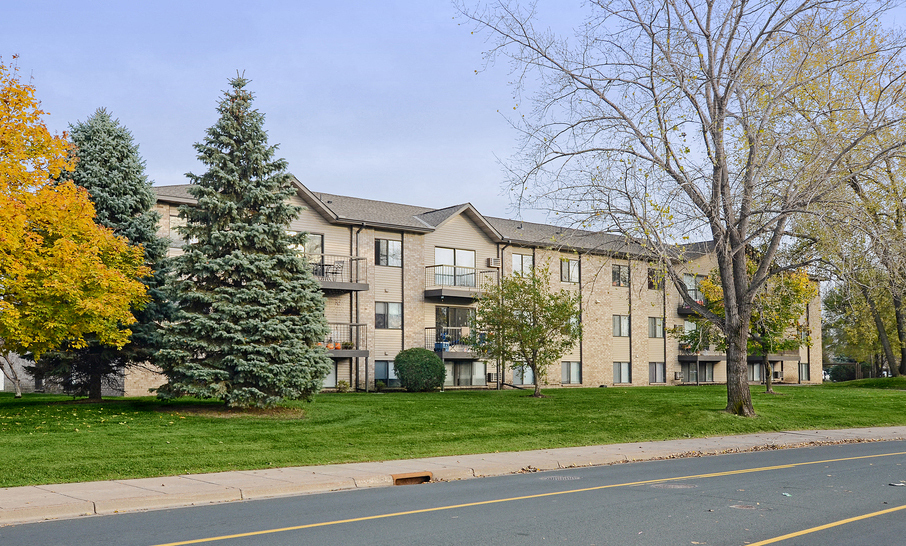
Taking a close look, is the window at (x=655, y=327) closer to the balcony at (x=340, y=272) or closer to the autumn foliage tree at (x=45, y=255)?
the balcony at (x=340, y=272)

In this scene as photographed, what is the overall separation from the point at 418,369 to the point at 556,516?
83.1 feet

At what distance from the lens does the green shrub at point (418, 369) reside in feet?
113

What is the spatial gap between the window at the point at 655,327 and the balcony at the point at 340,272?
21.5 metres

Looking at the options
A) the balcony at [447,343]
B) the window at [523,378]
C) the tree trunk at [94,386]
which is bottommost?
the window at [523,378]

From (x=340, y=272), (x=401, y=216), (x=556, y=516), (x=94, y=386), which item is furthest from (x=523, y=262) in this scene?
(x=556, y=516)

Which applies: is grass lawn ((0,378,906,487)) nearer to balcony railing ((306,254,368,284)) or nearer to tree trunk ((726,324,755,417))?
tree trunk ((726,324,755,417))

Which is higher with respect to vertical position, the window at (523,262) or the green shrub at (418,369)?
the window at (523,262)

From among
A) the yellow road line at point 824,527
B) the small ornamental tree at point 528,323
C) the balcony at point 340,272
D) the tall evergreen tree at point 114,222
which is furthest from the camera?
the balcony at point 340,272

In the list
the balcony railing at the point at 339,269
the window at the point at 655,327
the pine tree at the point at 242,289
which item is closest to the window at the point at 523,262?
the balcony railing at the point at 339,269

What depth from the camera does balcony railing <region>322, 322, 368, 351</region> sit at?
112 ft

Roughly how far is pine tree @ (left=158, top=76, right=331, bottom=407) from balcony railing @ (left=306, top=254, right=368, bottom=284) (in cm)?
1117

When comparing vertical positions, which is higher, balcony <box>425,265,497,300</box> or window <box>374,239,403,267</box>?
window <box>374,239,403,267</box>

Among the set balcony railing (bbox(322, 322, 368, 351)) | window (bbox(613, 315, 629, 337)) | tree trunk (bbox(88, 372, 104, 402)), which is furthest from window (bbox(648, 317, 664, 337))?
tree trunk (bbox(88, 372, 104, 402))

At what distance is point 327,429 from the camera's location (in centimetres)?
1884
